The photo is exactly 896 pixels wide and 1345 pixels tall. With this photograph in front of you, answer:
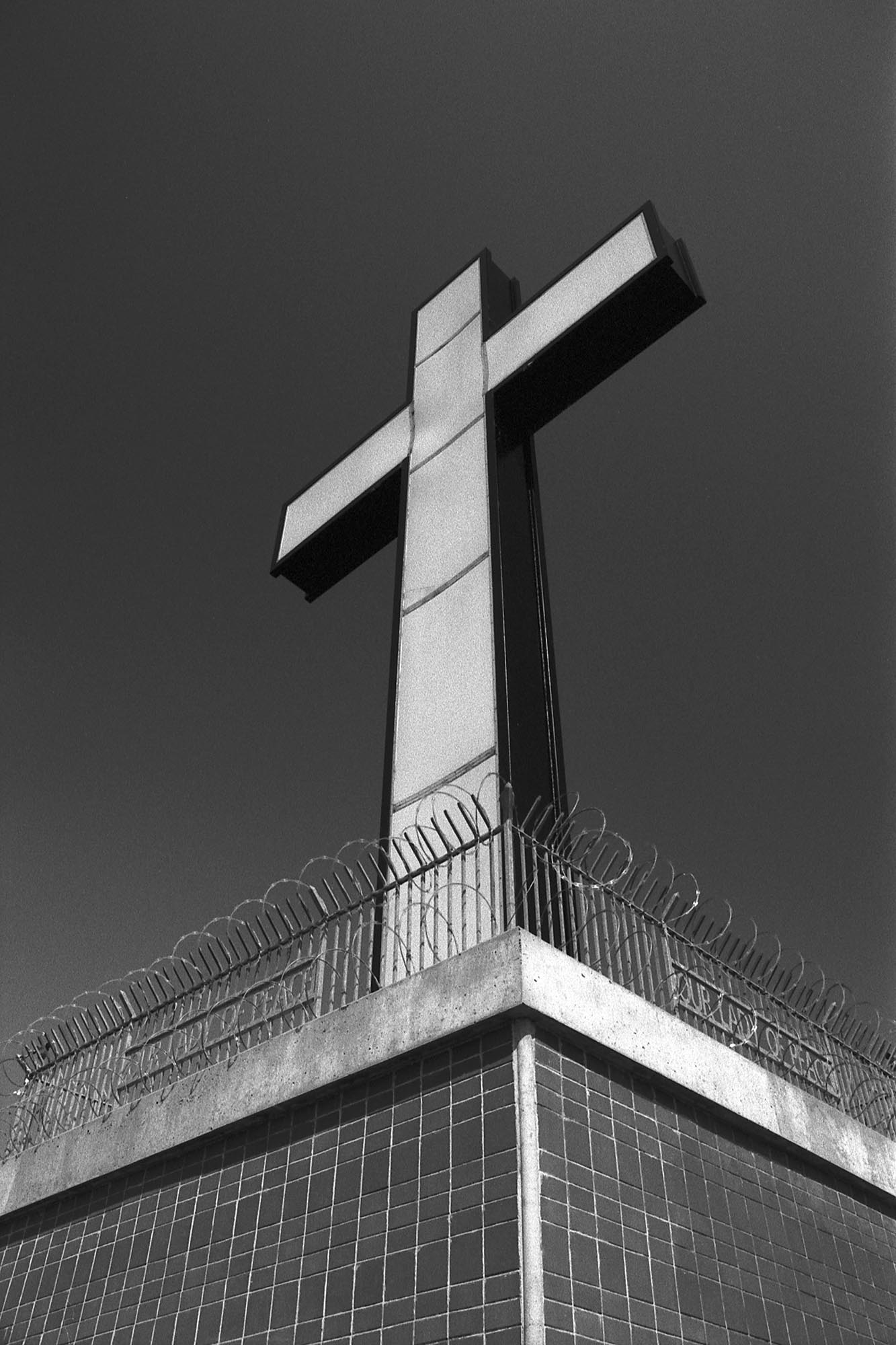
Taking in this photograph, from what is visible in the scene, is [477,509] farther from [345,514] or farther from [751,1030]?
[751,1030]

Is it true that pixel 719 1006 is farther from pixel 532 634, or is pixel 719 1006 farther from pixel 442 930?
pixel 532 634

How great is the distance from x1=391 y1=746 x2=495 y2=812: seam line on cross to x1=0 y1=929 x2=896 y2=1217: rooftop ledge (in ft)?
6.74

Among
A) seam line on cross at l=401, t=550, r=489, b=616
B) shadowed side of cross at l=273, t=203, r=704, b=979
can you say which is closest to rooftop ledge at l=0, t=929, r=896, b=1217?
shadowed side of cross at l=273, t=203, r=704, b=979

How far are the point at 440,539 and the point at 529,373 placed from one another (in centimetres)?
174

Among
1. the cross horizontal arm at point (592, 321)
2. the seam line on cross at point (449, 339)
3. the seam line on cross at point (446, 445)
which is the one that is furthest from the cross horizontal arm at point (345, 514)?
the cross horizontal arm at point (592, 321)

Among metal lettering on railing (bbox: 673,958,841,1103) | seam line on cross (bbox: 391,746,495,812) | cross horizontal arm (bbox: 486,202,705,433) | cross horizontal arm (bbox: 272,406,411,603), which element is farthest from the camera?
cross horizontal arm (bbox: 272,406,411,603)

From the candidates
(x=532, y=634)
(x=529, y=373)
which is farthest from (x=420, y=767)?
(x=529, y=373)

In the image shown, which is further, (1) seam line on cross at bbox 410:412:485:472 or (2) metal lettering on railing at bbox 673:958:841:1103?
(1) seam line on cross at bbox 410:412:485:472

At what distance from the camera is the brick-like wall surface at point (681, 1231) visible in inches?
182

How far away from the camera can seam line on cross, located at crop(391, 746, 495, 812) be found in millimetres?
7398

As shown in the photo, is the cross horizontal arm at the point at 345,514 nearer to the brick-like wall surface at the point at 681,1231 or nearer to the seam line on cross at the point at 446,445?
the seam line on cross at the point at 446,445

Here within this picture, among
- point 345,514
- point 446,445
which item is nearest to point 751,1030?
point 446,445

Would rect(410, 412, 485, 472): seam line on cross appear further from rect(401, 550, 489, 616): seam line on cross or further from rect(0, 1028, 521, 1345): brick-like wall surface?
rect(0, 1028, 521, 1345): brick-like wall surface

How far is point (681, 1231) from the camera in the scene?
5.21m
